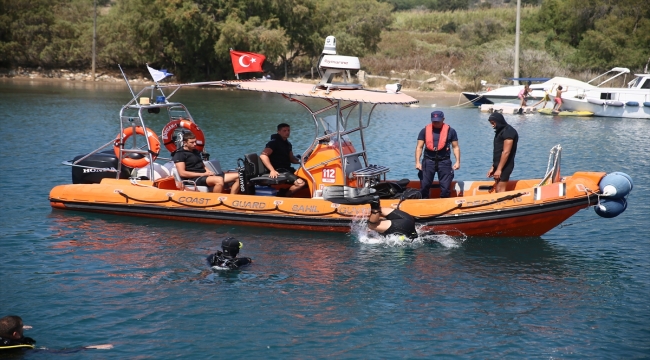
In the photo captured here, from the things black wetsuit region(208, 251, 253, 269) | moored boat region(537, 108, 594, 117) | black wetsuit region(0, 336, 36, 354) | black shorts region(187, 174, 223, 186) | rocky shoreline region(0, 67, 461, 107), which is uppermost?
rocky shoreline region(0, 67, 461, 107)

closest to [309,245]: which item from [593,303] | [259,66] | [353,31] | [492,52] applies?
[259,66]

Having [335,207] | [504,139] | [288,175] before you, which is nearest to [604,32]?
[504,139]

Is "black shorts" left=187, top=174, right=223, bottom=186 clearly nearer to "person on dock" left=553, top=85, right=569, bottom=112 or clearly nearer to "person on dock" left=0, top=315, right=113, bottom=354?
"person on dock" left=0, top=315, right=113, bottom=354

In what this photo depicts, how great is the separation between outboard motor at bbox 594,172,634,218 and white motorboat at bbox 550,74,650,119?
23647 mm

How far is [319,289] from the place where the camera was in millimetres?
9336

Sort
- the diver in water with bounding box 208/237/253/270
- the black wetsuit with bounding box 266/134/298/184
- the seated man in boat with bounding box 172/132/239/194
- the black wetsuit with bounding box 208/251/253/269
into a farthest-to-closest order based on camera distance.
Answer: the seated man in boat with bounding box 172/132/239/194
the black wetsuit with bounding box 266/134/298/184
the black wetsuit with bounding box 208/251/253/269
the diver in water with bounding box 208/237/253/270

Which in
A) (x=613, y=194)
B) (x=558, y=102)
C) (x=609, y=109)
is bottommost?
(x=613, y=194)

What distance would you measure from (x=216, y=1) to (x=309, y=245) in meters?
40.0

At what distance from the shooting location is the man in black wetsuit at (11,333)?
22.8 feet

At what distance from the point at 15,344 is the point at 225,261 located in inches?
124

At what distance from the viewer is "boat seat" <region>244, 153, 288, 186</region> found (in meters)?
12.0

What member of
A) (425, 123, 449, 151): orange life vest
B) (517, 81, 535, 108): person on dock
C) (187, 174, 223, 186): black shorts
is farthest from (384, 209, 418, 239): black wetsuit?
(517, 81, 535, 108): person on dock

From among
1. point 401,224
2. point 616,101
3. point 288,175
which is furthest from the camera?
point 616,101

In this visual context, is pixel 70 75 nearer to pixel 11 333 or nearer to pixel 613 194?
pixel 613 194
